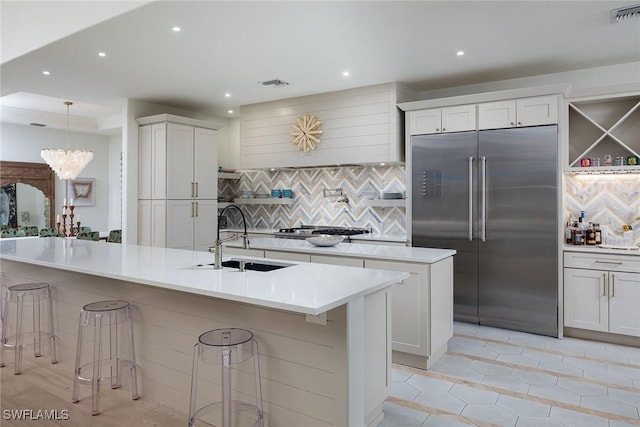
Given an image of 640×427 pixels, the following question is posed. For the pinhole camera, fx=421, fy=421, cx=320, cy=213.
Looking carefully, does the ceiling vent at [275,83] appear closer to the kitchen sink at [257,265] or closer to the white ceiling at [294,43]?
the white ceiling at [294,43]

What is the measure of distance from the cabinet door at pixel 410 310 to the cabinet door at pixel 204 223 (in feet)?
11.3

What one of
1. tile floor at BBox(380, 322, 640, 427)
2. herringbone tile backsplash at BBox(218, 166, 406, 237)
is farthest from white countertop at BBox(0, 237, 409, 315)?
herringbone tile backsplash at BBox(218, 166, 406, 237)

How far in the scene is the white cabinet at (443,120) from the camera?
448 cm

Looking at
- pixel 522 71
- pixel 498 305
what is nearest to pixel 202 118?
pixel 522 71

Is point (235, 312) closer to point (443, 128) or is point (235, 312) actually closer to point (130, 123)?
point (443, 128)

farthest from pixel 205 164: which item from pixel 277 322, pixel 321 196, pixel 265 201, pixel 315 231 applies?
pixel 277 322

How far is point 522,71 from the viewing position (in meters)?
4.53

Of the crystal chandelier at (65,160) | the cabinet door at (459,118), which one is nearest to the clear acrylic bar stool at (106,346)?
the cabinet door at (459,118)

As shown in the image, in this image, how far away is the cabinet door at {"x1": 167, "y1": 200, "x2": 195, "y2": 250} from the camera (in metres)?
5.65

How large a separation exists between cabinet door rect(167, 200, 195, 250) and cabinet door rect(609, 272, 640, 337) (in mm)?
4953

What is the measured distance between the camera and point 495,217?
4.34 m

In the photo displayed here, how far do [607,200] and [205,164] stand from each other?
5.00 m

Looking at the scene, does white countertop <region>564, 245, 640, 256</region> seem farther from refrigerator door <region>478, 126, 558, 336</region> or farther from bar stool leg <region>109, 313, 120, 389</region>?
bar stool leg <region>109, 313, 120, 389</region>

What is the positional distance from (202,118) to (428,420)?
18.6 ft
